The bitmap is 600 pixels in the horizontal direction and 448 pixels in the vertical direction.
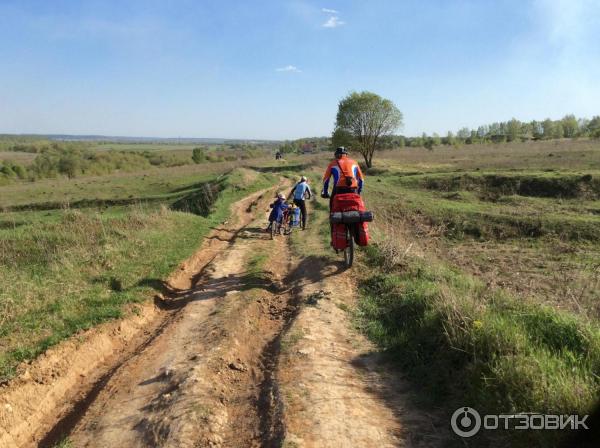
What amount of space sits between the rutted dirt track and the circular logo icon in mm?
289

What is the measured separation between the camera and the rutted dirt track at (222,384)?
442 centimetres

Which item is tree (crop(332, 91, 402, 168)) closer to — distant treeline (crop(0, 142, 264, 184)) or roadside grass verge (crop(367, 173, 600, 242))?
roadside grass verge (crop(367, 173, 600, 242))

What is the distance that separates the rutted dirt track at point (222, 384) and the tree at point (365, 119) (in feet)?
144

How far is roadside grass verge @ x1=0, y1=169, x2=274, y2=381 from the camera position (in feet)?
22.8

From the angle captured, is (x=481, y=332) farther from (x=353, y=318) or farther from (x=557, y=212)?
(x=557, y=212)

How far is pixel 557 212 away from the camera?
22594 millimetres

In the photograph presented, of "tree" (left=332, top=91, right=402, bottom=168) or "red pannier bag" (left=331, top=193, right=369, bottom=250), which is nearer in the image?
"red pannier bag" (left=331, top=193, right=369, bottom=250)

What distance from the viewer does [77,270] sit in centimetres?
968

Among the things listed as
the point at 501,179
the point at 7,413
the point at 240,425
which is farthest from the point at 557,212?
the point at 7,413

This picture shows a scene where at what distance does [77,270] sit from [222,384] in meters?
6.17

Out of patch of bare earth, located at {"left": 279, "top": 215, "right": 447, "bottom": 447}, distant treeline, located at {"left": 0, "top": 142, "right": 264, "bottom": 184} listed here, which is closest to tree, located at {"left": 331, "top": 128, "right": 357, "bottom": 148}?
patch of bare earth, located at {"left": 279, "top": 215, "right": 447, "bottom": 447}

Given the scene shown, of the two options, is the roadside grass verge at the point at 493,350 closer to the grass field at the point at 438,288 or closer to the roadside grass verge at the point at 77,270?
the grass field at the point at 438,288

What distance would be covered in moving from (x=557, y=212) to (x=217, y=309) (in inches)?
853

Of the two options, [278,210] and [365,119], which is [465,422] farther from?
[365,119]
